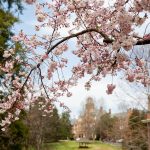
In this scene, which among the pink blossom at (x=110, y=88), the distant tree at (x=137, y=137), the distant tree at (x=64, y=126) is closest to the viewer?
the pink blossom at (x=110, y=88)

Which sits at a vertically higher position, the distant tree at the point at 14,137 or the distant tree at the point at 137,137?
the distant tree at the point at 137,137

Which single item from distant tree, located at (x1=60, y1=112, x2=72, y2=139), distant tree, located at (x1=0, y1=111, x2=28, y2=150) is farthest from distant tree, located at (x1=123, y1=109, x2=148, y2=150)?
distant tree, located at (x1=60, y1=112, x2=72, y2=139)

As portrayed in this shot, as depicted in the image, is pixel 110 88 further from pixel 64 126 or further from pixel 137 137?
pixel 64 126

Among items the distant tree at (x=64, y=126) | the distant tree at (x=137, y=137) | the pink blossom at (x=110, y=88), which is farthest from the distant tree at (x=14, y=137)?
the distant tree at (x=64, y=126)

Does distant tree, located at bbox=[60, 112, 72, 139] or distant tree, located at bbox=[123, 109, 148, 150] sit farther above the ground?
distant tree, located at bbox=[60, 112, 72, 139]

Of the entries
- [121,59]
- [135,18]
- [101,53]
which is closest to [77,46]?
[101,53]

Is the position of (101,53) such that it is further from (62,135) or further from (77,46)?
(62,135)

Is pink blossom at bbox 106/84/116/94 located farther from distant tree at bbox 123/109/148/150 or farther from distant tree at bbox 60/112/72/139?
distant tree at bbox 60/112/72/139

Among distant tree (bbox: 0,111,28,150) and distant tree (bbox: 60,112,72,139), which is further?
distant tree (bbox: 60,112,72,139)

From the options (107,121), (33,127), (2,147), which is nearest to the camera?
(2,147)

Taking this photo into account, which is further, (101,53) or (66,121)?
(66,121)

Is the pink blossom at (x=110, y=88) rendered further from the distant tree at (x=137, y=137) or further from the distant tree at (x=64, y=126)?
the distant tree at (x=64, y=126)

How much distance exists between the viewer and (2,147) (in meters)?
18.8

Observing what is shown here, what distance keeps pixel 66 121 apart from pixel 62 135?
3.05 meters
